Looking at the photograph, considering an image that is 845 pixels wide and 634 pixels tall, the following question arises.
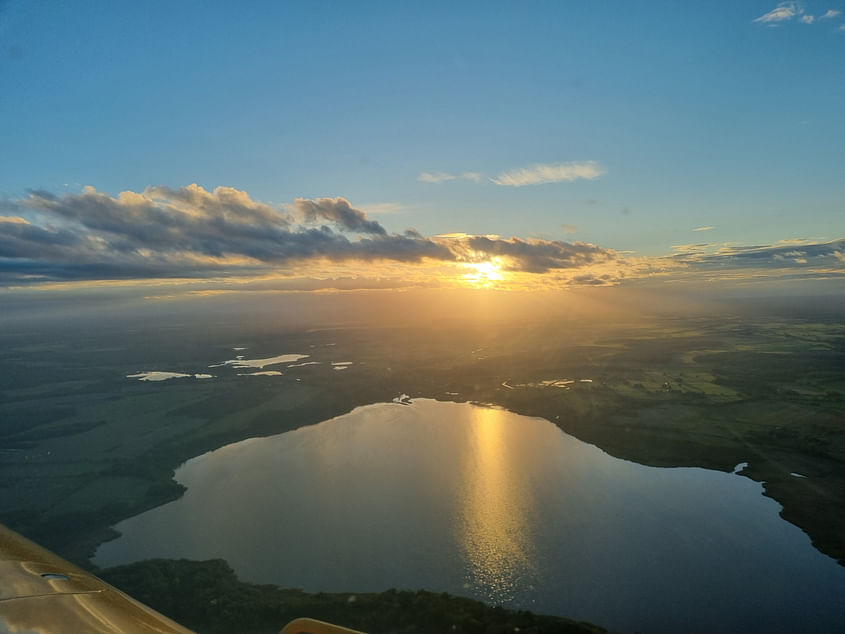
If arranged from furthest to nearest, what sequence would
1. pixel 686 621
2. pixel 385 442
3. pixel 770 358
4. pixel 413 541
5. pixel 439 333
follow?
pixel 439 333 → pixel 770 358 → pixel 385 442 → pixel 413 541 → pixel 686 621

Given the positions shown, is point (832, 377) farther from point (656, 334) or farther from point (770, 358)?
point (656, 334)

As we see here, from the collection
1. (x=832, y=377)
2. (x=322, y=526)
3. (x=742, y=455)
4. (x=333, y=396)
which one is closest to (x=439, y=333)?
(x=333, y=396)

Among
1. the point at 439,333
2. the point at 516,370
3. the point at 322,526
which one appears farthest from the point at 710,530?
the point at 439,333

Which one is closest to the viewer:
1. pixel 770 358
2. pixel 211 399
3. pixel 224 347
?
pixel 211 399

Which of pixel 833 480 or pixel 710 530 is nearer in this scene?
pixel 710 530

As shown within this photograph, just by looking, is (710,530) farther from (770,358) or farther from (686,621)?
(770,358)

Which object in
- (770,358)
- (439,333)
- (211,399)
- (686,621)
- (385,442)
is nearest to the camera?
(686,621)
